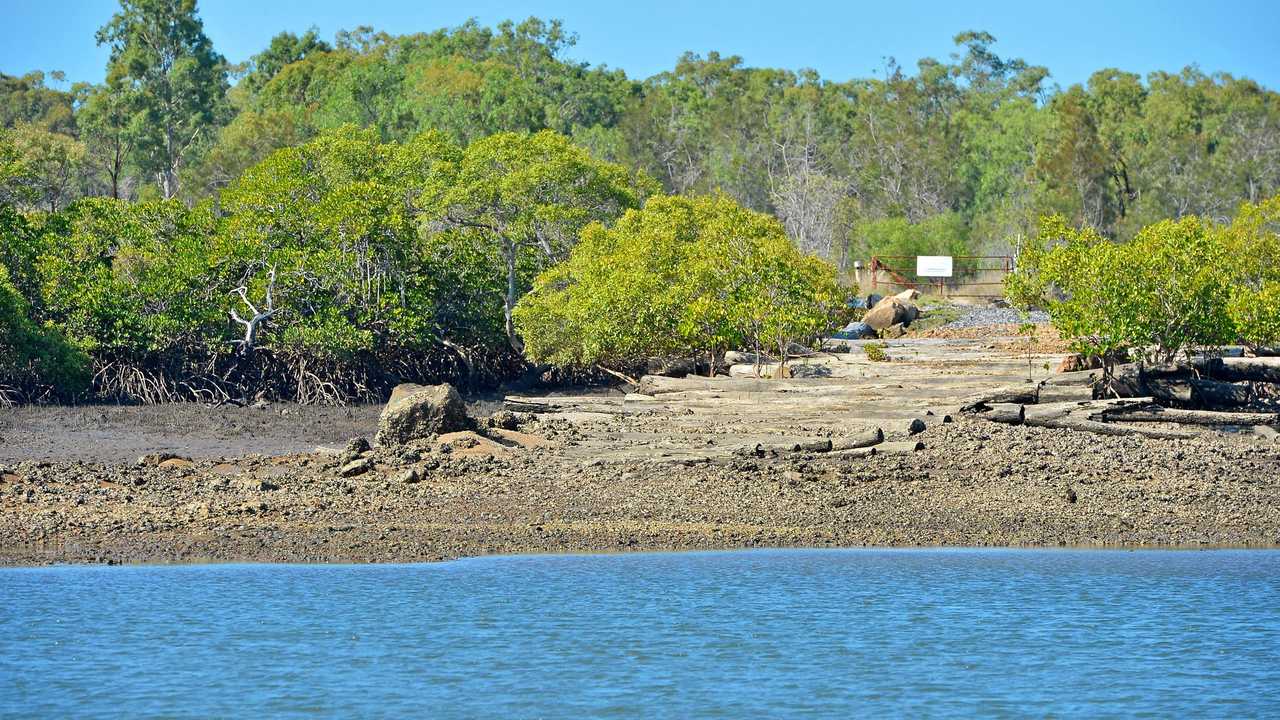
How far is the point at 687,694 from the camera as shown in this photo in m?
12.1

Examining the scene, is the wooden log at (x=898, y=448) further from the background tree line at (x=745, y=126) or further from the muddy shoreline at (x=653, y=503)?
the background tree line at (x=745, y=126)

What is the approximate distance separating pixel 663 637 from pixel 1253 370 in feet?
47.0

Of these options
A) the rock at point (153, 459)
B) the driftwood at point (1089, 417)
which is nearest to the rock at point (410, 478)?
the rock at point (153, 459)

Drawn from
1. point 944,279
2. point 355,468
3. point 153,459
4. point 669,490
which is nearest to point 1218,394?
point 669,490

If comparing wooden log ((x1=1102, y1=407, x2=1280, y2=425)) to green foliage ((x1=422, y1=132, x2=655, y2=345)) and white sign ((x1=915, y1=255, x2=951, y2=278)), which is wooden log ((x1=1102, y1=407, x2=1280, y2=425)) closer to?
green foliage ((x1=422, y1=132, x2=655, y2=345))

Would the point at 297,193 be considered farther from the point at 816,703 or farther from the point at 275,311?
the point at 816,703

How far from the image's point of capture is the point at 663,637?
544 inches

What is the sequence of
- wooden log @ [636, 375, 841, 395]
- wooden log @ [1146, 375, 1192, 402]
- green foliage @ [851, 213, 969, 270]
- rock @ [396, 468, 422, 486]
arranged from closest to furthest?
rock @ [396, 468, 422, 486] → wooden log @ [1146, 375, 1192, 402] → wooden log @ [636, 375, 841, 395] → green foliage @ [851, 213, 969, 270]

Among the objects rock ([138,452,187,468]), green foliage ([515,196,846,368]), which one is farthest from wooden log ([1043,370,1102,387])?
rock ([138,452,187,468])

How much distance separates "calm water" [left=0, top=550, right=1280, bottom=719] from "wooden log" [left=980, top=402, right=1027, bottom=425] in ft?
18.3

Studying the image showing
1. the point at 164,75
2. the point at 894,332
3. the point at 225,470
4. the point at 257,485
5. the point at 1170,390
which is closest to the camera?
the point at 257,485

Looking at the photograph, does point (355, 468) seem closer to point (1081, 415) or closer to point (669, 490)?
point (669, 490)

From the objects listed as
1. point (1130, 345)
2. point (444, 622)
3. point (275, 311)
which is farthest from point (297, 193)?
point (444, 622)

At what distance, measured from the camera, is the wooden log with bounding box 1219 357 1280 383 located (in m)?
24.5
